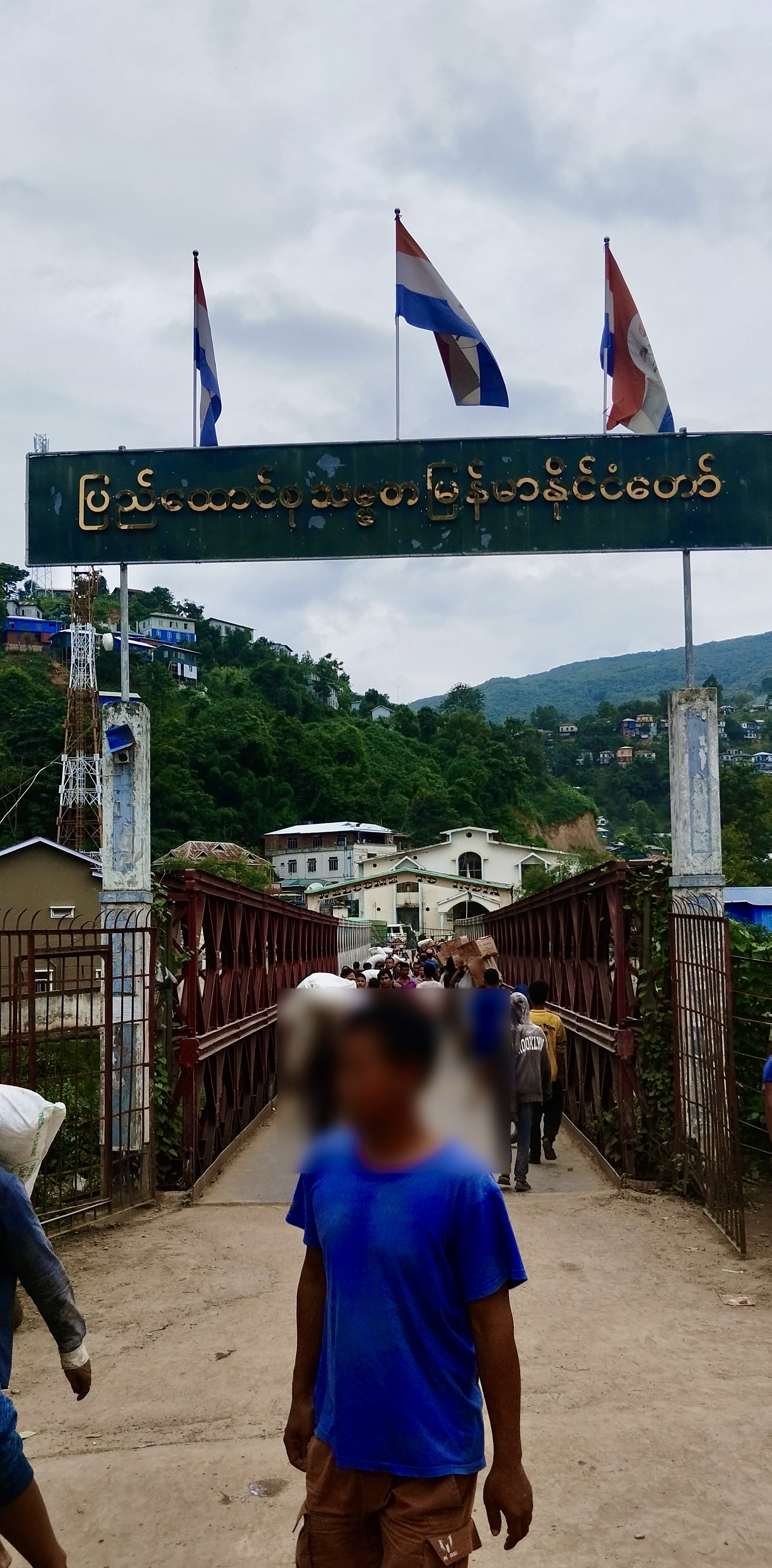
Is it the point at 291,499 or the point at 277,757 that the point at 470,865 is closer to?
the point at 277,757

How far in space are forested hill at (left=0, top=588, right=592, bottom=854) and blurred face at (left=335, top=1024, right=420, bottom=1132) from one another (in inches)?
2280

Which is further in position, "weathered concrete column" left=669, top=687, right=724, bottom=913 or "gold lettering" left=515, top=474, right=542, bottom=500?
"gold lettering" left=515, top=474, right=542, bottom=500

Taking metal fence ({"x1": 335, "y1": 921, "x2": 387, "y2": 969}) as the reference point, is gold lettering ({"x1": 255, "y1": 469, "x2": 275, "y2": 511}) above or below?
above

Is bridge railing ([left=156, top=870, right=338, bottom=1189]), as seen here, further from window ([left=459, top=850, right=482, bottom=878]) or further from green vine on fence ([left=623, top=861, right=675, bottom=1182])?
window ([left=459, top=850, right=482, bottom=878])

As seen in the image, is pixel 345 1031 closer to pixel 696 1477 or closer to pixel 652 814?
pixel 696 1477

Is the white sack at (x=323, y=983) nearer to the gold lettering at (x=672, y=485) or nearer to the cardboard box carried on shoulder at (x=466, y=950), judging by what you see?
the gold lettering at (x=672, y=485)

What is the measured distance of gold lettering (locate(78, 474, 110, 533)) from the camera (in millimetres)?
10555

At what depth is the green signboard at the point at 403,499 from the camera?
1039 cm

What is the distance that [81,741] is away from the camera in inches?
2295

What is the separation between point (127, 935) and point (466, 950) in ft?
20.9

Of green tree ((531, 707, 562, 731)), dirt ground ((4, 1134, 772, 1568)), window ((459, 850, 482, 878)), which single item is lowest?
dirt ground ((4, 1134, 772, 1568))

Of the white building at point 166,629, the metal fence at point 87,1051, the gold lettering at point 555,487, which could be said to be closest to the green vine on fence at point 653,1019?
the gold lettering at point 555,487

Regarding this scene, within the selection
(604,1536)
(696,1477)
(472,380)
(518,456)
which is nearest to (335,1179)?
(604,1536)

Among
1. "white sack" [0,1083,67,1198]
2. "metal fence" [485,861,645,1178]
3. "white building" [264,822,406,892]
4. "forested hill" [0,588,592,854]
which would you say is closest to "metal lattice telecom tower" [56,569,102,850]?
"forested hill" [0,588,592,854]
